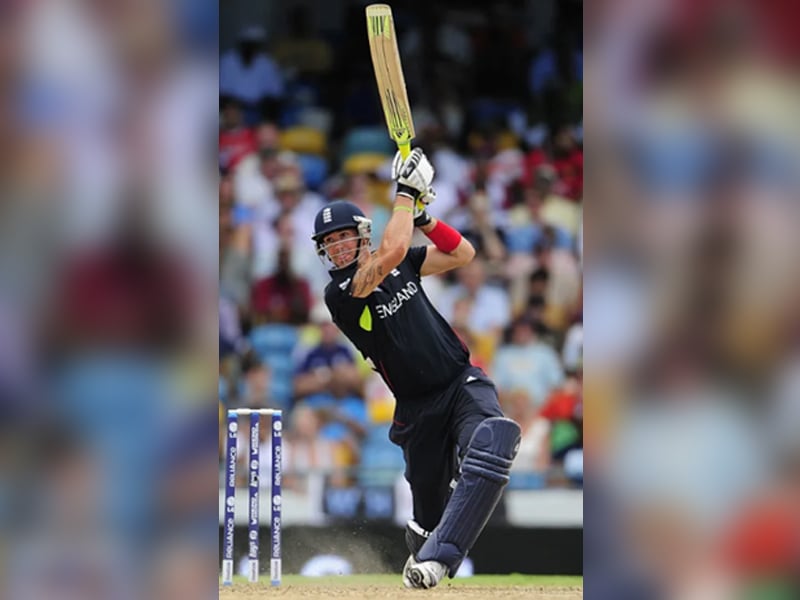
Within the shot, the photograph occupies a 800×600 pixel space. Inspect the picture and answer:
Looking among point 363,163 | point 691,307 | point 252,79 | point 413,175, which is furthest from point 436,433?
point 252,79

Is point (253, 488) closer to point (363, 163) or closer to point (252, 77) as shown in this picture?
point (363, 163)

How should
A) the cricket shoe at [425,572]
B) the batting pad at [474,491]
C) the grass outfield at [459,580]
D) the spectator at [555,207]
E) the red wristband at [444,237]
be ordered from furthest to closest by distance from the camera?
the spectator at [555,207], the grass outfield at [459,580], the red wristband at [444,237], the batting pad at [474,491], the cricket shoe at [425,572]

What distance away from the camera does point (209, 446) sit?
1.62m

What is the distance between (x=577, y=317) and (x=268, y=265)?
7.83 ft

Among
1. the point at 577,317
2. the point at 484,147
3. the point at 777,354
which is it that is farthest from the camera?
the point at 484,147

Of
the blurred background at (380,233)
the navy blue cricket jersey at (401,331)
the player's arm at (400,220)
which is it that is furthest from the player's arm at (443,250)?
the blurred background at (380,233)

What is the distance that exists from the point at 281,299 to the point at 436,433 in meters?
3.70

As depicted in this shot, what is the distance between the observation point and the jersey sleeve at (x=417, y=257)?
6.66 meters

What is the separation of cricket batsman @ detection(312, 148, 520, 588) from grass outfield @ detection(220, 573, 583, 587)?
122 centimetres

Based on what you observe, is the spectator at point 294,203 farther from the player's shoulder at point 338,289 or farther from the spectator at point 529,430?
the player's shoulder at point 338,289

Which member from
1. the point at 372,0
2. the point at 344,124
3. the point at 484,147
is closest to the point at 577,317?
the point at 484,147

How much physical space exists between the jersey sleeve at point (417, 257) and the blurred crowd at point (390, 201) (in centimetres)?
234

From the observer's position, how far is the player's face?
6328mm

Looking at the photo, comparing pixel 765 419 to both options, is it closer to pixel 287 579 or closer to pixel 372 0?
pixel 287 579
